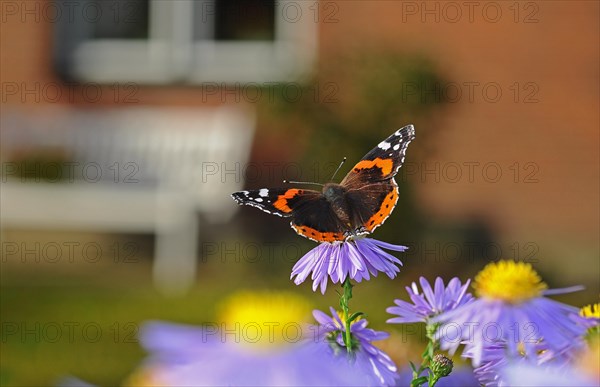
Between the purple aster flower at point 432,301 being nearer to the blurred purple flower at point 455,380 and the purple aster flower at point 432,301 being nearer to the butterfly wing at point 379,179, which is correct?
the blurred purple flower at point 455,380

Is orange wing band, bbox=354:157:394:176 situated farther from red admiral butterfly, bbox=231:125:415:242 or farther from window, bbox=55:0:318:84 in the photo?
window, bbox=55:0:318:84

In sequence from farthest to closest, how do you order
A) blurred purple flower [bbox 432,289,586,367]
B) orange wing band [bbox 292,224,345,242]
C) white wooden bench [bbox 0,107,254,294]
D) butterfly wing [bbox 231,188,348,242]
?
white wooden bench [bbox 0,107,254,294] → butterfly wing [bbox 231,188,348,242] → orange wing band [bbox 292,224,345,242] → blurred purple flower [bbox 432,289,586,367]

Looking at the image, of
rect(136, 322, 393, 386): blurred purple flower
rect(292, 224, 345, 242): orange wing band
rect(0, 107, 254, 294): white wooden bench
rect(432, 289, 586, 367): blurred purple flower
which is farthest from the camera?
rect(0, 107, 254, 294): white wooden bench

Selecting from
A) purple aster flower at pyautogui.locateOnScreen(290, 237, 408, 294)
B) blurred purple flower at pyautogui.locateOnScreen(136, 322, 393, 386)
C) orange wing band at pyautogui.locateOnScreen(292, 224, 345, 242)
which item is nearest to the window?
orange wing band at pyautogui.locateOnScreen(292, 224, 345, 242)

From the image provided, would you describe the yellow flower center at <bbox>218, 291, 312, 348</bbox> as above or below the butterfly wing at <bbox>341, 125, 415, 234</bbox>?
below

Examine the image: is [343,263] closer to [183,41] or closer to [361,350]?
[361,350]

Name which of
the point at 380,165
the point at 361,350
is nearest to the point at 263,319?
the point at 361,350

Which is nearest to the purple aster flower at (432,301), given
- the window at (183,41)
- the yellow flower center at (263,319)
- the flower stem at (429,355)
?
the flower stem at (429,355)

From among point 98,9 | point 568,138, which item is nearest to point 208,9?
point 98,9
